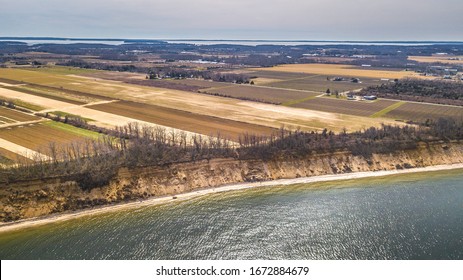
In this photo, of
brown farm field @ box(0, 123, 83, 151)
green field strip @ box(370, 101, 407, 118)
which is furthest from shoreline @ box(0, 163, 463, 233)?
green field strip @ box(370, 101, 407, 118)

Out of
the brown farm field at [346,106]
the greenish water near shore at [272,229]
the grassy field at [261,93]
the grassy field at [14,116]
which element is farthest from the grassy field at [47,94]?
the greenish water near shore at [272,229]

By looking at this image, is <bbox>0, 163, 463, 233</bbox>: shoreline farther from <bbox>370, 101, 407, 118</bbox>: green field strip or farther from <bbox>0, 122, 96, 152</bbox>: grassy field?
<bbox>370, 101, 407, 118</bbox>: green field strip

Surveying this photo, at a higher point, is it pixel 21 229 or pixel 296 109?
pixel 296 109

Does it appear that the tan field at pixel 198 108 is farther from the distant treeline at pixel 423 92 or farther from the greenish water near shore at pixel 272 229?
the distant treeline at pixel 423 92

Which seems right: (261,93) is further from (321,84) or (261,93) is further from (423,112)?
(423,112)

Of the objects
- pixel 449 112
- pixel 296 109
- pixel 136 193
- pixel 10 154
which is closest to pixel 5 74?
pixel 10 154

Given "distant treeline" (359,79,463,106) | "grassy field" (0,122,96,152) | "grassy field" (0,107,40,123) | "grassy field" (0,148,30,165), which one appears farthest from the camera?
"distant treeline" (359,79,463,106)

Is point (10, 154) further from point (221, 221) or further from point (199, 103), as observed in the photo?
point (199, 103)
